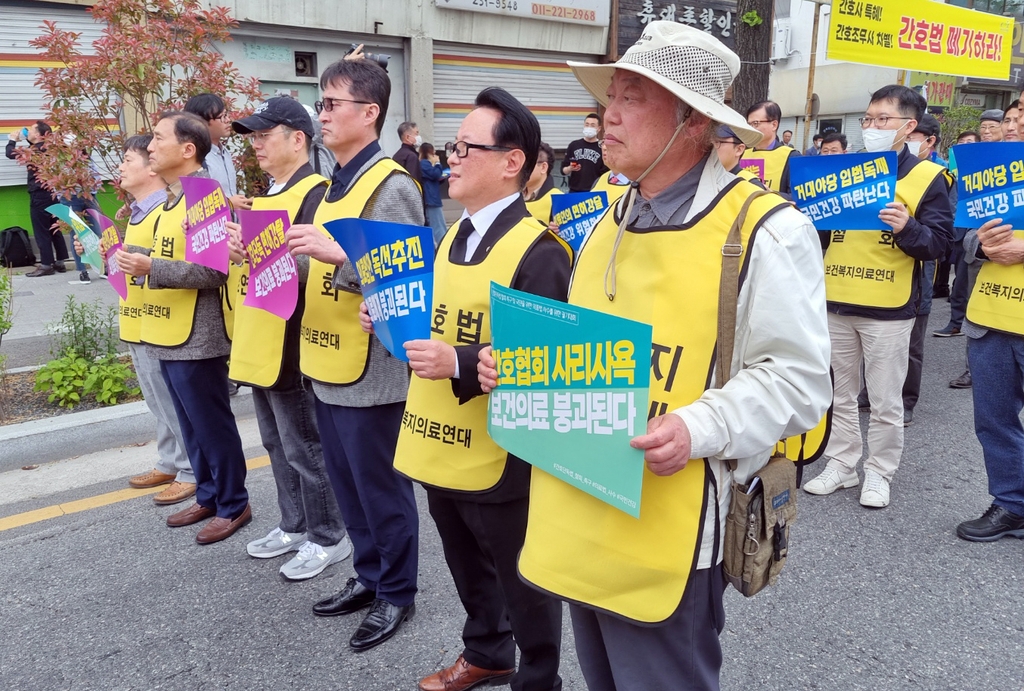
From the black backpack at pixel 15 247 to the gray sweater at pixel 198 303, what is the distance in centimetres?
862

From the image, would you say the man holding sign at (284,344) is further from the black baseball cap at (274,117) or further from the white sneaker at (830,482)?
the white sneaker at (830,482)

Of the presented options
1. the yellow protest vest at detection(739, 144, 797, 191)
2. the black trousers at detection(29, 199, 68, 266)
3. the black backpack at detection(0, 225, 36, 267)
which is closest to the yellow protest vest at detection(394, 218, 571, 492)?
the yellow protest vest at detection(739, 144, 797, 191)

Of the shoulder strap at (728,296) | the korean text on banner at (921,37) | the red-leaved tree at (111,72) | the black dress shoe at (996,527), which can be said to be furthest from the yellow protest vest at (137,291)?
the korean text on banner at (921,37)

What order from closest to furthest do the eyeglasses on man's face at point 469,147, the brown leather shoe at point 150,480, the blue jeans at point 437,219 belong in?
the eyeglasses on man's face at point 469,147 < the brown leather shoe at point 150,480 < the blue jeans at point 437,219

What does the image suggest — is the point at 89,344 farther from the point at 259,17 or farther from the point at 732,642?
the point at 259,17

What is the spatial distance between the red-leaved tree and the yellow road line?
2463mm

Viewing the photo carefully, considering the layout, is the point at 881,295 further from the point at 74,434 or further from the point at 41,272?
the point at 41,272

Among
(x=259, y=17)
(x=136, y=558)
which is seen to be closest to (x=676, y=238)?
(x=136, y=558)

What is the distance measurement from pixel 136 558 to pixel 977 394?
4.06 m

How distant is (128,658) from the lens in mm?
3012

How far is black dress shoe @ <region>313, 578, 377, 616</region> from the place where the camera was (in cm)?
328

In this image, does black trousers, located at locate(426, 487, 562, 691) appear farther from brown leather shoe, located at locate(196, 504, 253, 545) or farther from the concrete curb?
the concrete curb

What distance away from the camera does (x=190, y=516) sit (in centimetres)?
412

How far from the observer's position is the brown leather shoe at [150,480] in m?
4.60
